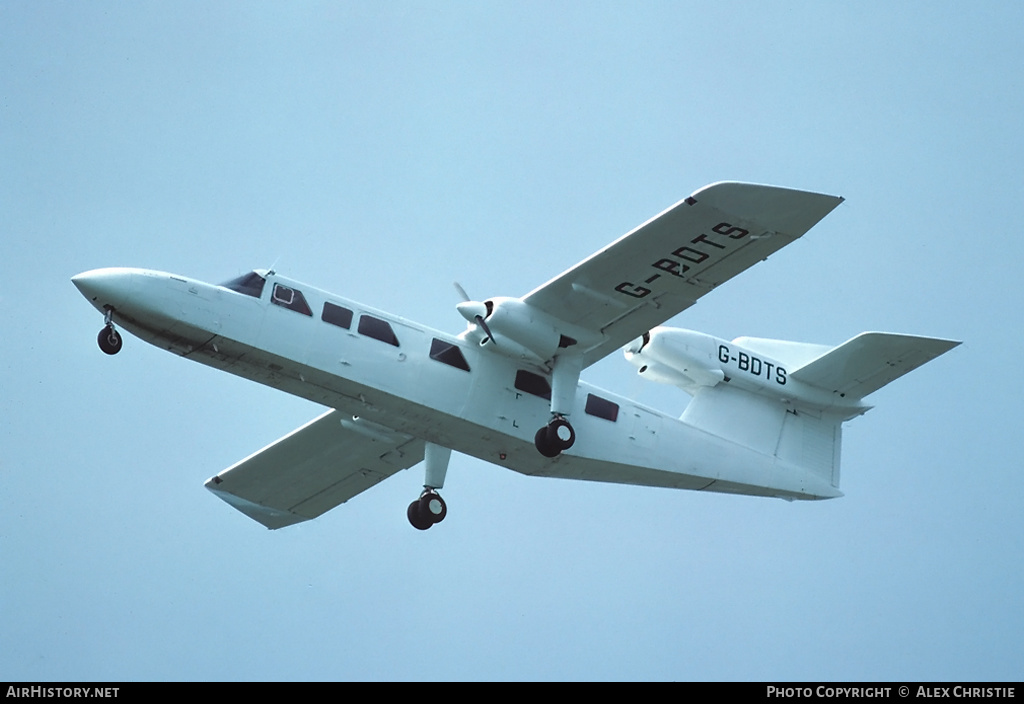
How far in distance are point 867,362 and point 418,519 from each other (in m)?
8.26

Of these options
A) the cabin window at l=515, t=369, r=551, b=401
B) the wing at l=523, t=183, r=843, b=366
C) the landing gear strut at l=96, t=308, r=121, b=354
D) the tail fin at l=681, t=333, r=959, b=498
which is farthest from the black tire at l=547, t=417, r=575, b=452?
the landing gear strut at l=96, t=308, r=121, b=354

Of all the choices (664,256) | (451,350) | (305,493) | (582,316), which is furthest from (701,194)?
(305,493)

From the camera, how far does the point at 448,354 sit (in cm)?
2588

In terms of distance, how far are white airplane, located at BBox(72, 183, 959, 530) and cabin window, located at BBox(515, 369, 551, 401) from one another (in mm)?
23

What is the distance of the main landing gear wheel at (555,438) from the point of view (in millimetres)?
25781

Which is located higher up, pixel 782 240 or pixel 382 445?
pixel 782 240

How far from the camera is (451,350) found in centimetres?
2595

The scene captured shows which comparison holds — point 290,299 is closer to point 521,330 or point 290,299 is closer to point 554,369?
point 521,330

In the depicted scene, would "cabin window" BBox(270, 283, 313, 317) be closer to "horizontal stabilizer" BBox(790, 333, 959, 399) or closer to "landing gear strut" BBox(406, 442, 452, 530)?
"landing gear strut" BBox(406, 442, 452, 530)

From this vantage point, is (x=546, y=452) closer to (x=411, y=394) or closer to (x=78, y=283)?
(x=411, y=394)

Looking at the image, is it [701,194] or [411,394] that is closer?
[701,194]
